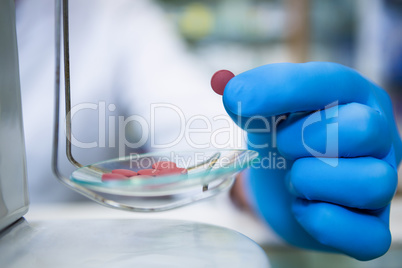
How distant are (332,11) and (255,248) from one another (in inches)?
24.1

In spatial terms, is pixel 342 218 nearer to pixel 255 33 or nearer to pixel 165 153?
pixel 165 153

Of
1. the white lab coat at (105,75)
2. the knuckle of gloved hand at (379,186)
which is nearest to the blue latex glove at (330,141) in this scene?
the knuckle of gloved hand at (379,186)

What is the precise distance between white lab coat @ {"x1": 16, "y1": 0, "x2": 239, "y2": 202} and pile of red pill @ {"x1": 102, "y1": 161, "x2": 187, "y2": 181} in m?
0.32

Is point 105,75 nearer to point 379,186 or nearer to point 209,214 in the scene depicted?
point 209,214

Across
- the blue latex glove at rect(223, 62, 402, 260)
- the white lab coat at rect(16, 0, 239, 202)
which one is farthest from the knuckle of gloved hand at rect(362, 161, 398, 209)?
the white lab coat at rect(16, 0, 239, 202)

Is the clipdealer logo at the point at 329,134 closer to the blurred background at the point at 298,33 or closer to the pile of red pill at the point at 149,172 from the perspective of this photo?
the pile of red pill at the point at 149,172

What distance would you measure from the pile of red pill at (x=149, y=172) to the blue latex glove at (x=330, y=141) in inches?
3.0

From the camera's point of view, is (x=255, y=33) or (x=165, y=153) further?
(x=255, y=33)

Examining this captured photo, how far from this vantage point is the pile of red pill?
24 cm

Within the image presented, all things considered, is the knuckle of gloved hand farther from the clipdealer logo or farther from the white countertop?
the white countertop

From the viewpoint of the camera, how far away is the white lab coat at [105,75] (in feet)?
2.06

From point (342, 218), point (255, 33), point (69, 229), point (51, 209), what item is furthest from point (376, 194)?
point (51, 209)

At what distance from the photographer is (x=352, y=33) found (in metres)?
0.70

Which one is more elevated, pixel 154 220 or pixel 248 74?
pixel 248 74
